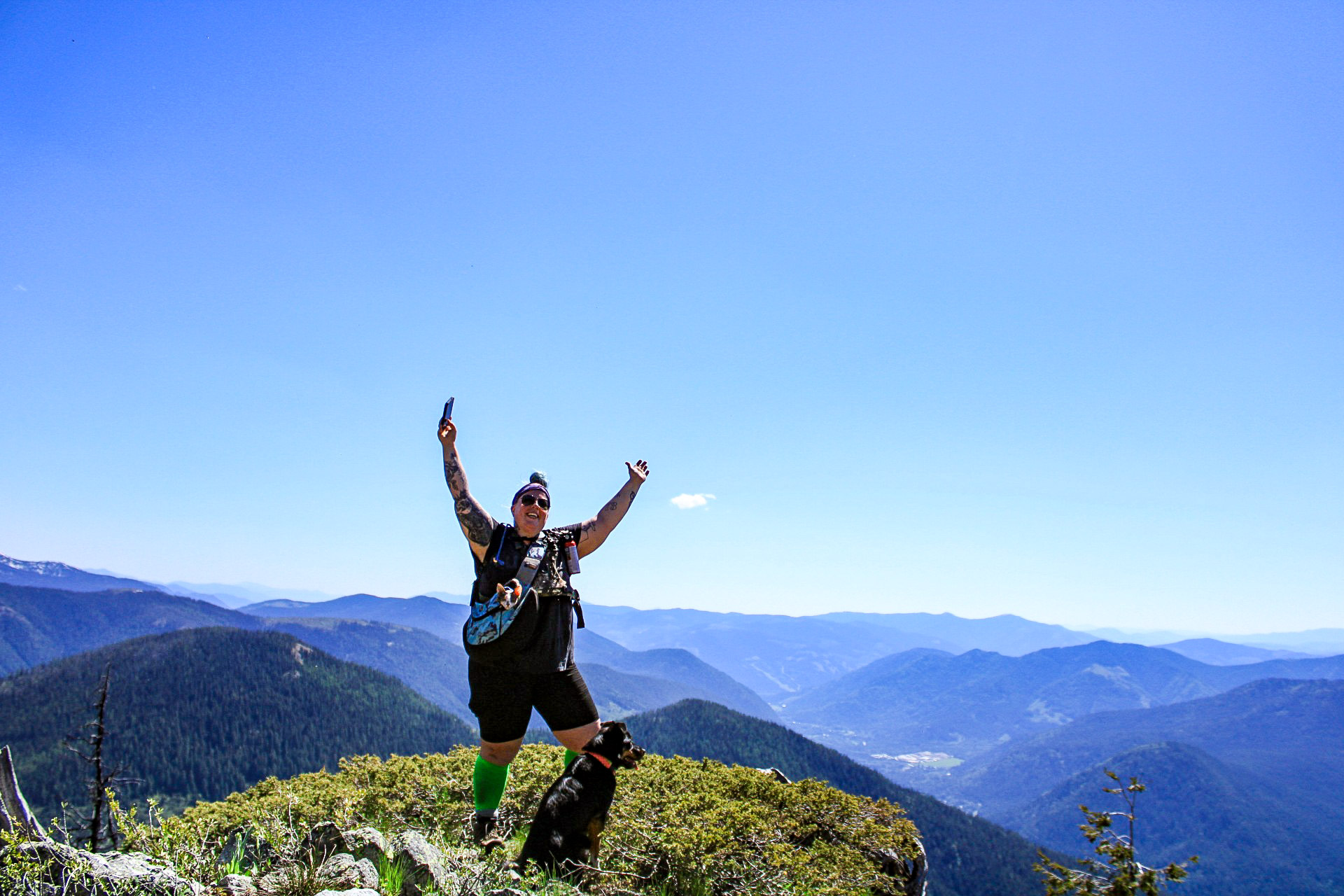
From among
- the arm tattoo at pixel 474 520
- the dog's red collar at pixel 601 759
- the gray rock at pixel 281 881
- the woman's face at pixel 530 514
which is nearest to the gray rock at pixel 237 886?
the gray rock at pixel 281 881

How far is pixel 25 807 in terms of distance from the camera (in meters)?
3.96

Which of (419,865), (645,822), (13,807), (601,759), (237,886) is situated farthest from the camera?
(645,822)

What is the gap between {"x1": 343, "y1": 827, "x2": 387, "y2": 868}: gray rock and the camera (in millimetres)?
4891

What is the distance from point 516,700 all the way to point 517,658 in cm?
33

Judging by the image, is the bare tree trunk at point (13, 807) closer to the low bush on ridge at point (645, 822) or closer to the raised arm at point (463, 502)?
the low bush on ridge at point (645, 822)

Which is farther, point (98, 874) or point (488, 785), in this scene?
point (488, 785)

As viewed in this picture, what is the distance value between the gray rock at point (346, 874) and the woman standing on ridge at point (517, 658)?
3.64 feet

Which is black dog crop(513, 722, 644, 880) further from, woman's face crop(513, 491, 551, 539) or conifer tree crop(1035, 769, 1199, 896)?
conifer tree crop(1035, 769, 1199, 896)

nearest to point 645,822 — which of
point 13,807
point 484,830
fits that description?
point 484,830

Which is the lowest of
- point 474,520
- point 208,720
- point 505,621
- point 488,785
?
point 208,720

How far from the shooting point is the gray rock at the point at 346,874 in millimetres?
4375

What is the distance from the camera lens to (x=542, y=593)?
18.4 feet

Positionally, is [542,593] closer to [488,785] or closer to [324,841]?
[488,785]

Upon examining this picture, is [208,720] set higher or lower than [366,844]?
lower
